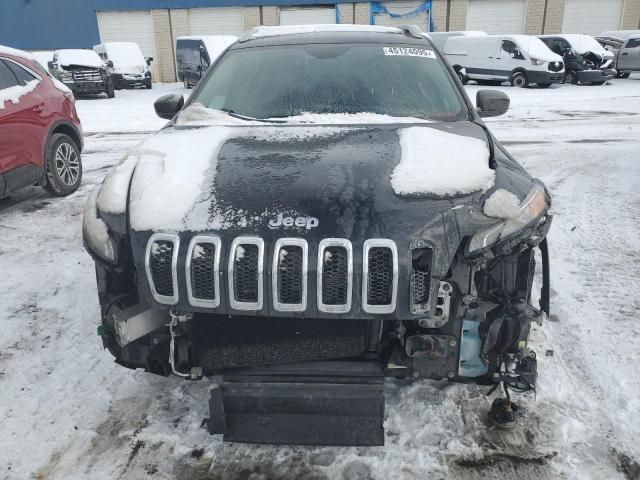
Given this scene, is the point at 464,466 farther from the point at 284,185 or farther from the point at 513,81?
the point at 513,81

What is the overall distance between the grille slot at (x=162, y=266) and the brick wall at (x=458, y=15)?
30.6 m

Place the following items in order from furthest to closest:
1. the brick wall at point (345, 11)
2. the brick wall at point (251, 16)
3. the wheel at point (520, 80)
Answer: the brick wall at point (251, 16) → the brick wall at point (345, 11) → the wheel at point (520, 80)

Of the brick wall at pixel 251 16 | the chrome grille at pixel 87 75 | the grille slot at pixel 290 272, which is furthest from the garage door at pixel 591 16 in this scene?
the grille slot at pixel 290 272

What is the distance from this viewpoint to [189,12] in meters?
30.0

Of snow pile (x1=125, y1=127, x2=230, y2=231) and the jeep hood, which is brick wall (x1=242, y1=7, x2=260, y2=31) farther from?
the jeep hood

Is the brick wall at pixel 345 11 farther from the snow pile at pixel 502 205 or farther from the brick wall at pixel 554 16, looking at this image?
the snow pile at pixel 502 205

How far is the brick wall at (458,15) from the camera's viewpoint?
29.0 metres

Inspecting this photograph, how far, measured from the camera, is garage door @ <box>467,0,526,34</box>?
28891 millimetres

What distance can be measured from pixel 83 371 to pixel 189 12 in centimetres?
3073

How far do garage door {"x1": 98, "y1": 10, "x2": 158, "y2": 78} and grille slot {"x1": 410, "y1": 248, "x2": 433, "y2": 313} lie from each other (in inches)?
1262

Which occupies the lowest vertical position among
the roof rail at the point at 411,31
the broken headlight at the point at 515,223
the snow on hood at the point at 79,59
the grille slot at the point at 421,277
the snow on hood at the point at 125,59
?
the snow on hood at the point at 125,59

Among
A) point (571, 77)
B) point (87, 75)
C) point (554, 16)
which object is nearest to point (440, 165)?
point (87, 75)

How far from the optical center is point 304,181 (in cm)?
232

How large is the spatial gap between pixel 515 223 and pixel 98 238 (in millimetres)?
1742
